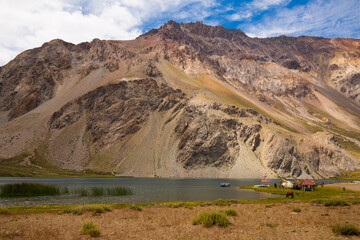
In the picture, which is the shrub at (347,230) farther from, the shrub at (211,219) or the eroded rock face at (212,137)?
the eroded rock face at (212,137)

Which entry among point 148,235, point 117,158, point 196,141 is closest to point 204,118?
point 196,141

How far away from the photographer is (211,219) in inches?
897

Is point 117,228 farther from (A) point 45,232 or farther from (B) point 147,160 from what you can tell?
(B) point 147,160

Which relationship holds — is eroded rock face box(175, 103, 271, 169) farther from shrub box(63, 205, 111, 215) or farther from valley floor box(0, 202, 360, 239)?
valley floor box(0, 202, 360, 239)

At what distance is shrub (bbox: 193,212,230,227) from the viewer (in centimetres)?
2250

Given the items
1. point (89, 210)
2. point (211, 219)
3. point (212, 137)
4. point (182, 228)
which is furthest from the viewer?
point (212, 137)

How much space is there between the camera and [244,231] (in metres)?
20.5

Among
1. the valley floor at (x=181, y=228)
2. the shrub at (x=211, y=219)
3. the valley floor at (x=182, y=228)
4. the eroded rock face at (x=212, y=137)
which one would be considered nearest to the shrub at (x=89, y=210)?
the valley floor at (x=182, y=228)

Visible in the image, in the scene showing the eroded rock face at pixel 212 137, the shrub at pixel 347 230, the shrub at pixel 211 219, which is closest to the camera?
the shrub at pixel 347 230

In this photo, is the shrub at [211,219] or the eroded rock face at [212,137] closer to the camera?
the shrub at [211,219]

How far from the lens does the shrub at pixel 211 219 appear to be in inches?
886

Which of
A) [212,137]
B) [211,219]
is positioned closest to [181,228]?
[211,219]

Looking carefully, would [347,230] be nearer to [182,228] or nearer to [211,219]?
[211,219]

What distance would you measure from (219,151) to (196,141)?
16.3 meters
